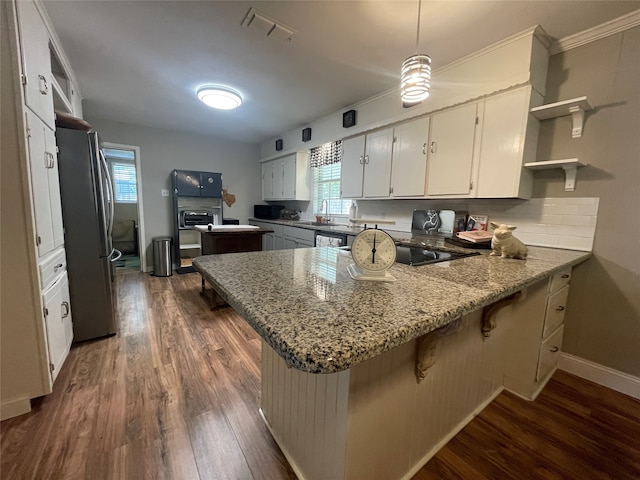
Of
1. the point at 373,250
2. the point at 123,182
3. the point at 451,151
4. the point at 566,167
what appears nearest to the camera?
the point at 373,250

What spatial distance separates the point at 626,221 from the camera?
67.9 inches

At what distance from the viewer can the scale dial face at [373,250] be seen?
3.23 feet

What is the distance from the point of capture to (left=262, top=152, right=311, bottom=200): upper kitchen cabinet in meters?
4.41

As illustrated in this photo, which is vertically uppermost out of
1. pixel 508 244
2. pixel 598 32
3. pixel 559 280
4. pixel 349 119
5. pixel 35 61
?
pixel 598 32

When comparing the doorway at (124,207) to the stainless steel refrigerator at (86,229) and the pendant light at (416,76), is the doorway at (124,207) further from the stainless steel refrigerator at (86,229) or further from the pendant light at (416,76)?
the pendant light at (416,76)

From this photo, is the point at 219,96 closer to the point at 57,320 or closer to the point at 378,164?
the point at 378,164

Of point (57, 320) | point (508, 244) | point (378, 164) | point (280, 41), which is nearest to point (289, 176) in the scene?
point (378, 164)

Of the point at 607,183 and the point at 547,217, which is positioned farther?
the point at 547,217

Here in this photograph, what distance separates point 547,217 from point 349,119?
7.35 ft

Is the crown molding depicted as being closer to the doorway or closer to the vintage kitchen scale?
the vintage kitchen scale

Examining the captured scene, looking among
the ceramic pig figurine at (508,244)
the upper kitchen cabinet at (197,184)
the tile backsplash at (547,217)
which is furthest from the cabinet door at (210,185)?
the ceramic pig figurine at (508,244)

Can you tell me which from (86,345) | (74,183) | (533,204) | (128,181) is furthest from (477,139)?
(128,181)

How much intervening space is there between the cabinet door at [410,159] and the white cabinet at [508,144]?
519 millimetres

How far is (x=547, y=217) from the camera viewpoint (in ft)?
6.64
